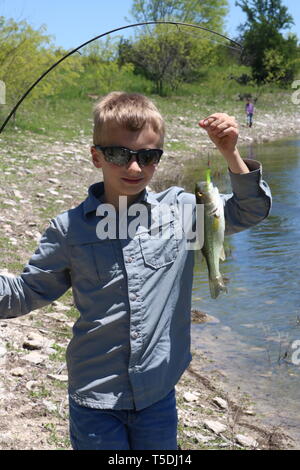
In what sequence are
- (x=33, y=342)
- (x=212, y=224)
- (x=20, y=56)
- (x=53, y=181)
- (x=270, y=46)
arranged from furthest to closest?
(x=270, y=46)
(x=20, y=56)
(x=53, y=181)
(x=33, y=342)
(x=212, y=224)

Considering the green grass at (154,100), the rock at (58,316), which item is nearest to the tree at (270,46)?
the green grass at (154,100)

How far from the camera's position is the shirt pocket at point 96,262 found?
2.66 metres

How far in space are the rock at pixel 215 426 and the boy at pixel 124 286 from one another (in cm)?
190

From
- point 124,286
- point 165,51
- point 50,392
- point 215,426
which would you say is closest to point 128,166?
point 124,286

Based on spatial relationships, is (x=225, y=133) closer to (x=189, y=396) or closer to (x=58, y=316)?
(x=189, y=396)

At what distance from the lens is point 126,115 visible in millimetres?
2611

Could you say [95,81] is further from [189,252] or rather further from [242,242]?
[189,252]

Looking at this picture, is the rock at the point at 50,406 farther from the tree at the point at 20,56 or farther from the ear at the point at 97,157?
the tree at the point at 20,56

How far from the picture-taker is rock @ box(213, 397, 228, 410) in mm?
5051

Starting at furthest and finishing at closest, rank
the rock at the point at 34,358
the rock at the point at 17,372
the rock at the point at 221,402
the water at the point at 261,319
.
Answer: the water at the point at 261,319 → the rock at the point at 221,402 → the rock at the point at 34,358 → the rock at the point at 17,372

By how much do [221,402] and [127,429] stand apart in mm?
2597

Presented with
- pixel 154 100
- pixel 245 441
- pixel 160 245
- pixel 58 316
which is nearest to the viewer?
pixel 160 245

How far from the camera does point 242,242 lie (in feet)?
35.0

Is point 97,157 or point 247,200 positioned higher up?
point 97,157
